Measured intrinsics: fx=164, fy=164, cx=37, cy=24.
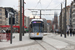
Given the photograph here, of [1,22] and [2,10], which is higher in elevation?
[2,10]

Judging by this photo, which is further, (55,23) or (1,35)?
(55,23)

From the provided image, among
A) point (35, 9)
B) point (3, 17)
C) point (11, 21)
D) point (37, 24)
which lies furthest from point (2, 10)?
point (11, 21)

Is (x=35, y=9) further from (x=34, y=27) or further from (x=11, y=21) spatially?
(x=11, y=21)

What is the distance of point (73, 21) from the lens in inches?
3583

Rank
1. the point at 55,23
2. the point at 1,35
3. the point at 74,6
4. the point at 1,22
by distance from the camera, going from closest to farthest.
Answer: the point at 1,35, the point at 55,23, the point at 74,6, the point at 1,22

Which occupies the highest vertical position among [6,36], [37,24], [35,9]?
[35,9]

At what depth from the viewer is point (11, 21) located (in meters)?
17.0

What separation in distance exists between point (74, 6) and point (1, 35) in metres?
74.8

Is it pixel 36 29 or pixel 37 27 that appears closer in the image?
pixel 36 29

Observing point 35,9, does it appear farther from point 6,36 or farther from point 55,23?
point 6,36

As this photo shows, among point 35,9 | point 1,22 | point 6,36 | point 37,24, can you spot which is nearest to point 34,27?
point 37,24

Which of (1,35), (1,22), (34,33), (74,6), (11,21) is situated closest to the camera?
(11,21)

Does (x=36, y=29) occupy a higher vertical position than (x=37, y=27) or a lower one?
lower

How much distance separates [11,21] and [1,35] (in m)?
4.91
